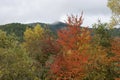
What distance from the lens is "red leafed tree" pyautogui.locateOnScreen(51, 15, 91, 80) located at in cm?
5240

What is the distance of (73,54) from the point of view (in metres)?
53.0

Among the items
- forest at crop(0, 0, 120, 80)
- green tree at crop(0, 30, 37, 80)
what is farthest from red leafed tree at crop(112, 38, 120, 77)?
green tree at crop(0, 30, 37, 80)

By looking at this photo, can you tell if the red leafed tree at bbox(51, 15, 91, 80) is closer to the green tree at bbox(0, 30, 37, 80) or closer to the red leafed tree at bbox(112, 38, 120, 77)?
the red leafed tree at bbox(112, 38, 120, 77)

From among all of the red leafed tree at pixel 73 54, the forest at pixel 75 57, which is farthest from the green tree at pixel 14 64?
the red leafed tree at pixel 73 54

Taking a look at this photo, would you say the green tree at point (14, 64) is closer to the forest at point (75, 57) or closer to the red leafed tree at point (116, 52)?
the forest at point (75, 57)

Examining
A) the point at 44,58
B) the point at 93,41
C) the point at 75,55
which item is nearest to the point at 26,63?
the point at 75,55

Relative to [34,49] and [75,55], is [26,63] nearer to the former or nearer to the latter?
[75,55]

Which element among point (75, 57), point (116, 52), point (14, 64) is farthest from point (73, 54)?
point (14, 64)

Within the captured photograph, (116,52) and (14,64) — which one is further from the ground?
(116,52)

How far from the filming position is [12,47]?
46719 millimetres

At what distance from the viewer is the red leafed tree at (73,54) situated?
52.4 meters

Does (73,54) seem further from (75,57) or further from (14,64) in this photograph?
(14,64)

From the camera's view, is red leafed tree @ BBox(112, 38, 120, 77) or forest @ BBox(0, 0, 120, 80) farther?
red leafed tree @ BBox(112, 38, 120, 77)

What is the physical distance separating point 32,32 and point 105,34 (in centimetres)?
5837
